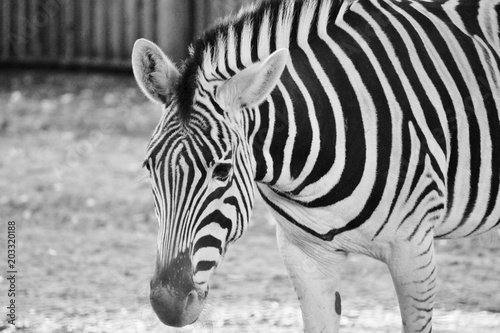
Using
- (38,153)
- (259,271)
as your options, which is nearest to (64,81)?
(38,153)

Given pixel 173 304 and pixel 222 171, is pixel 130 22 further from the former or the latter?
pixel 173 304

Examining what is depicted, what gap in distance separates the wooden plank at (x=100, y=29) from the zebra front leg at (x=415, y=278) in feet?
44.8

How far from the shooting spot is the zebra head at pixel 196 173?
337 cm

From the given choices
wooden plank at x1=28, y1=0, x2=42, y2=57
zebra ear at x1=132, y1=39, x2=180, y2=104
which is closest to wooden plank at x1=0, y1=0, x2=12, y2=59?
wooden plank at x1=28, y1=0, x2=42, y2=57

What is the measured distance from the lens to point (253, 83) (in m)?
3.45

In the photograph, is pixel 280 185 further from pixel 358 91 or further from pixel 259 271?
pixel 259 271

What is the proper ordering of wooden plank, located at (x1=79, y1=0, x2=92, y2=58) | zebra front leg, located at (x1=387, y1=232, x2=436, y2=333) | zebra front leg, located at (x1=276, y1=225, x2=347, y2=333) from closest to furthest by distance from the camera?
1. zebra front leg, located at (x1=387, y1=232, x2=436, y2=333)
2. zebra front leg, located at (x1=276, y1=225, x2=347, y2=333)
3. wooden plank, located at (x1=79, y1=0, x2=92, y2=58)

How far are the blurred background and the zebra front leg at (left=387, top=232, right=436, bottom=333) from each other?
855 mm

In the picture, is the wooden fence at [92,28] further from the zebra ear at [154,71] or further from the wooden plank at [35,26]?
the zebra ear at [154,71]

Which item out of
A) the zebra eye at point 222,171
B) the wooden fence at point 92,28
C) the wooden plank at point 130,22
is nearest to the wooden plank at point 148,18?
the wooden fence at point 92,28

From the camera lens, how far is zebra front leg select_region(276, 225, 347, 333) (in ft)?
13.7

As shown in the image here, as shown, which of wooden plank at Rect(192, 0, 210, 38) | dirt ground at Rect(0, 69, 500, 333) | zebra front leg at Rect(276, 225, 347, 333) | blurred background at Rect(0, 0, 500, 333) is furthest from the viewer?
wooden plank at Rect(192, 0, 210, 38)

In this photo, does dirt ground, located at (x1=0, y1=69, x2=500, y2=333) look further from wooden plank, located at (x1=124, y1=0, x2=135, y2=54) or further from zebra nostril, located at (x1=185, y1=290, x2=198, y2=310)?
wooden plank, located at (x1=124, y1=0, x2=135, y2=54)

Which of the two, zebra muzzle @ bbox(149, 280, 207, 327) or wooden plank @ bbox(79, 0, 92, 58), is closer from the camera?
zebra muzzle @ bbox(149, 280, 207, 327)
